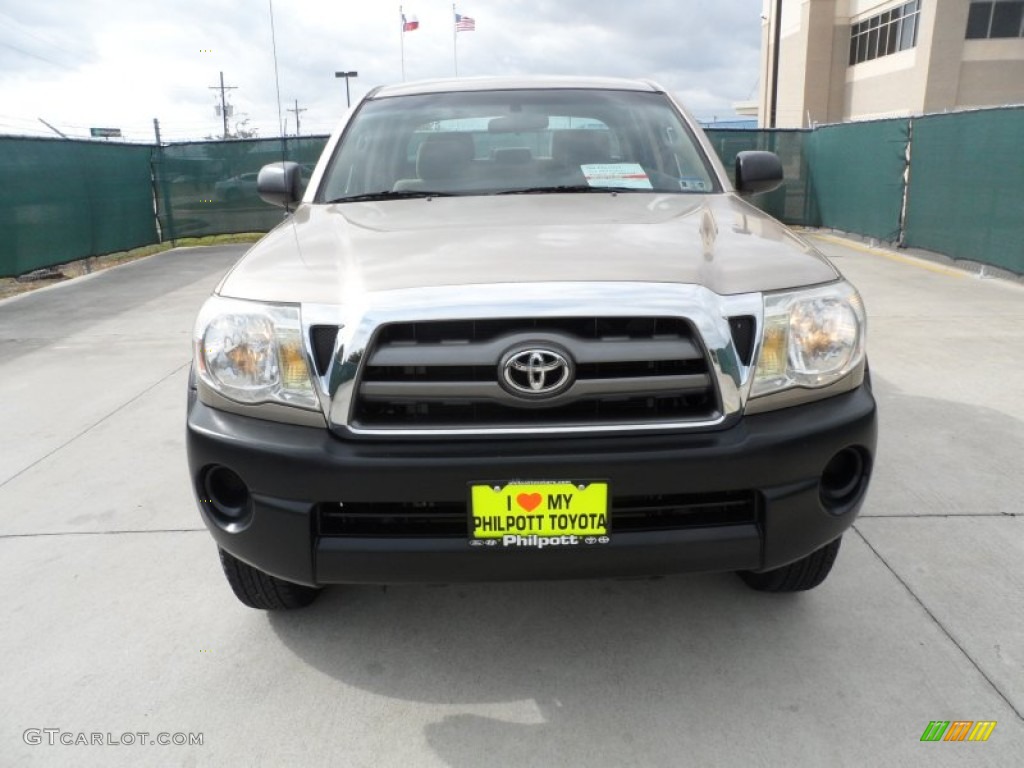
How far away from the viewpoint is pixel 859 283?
9273 millimetres

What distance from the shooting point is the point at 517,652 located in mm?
2553

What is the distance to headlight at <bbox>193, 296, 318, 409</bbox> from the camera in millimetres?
2088

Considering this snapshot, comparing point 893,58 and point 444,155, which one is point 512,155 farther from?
point 893,58

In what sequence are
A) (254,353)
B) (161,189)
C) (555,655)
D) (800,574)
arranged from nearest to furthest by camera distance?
(254,353)
(555,655)
(800,574)
(161,189)

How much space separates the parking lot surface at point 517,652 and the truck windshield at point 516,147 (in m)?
1.51

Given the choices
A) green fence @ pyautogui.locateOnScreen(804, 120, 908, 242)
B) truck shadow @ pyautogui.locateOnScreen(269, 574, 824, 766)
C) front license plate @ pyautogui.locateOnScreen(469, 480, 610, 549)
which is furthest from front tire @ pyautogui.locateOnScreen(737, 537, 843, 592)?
green fence @ pyautogui.locateOnScreen(804, 120, 908, 242)

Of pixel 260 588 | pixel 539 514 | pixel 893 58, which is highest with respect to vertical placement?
pixel 893 58

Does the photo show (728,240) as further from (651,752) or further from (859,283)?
(859,283)

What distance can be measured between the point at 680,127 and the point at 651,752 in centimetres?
253

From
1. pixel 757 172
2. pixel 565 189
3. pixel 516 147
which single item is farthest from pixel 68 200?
pixel 757 172

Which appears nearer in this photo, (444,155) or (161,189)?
(444,155)

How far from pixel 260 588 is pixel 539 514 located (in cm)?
106

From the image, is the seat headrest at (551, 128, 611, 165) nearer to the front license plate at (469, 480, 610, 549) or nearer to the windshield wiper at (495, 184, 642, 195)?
the windshield wiper at (495, 184, 642, 195)

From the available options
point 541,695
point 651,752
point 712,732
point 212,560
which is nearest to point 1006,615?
point 712,732
